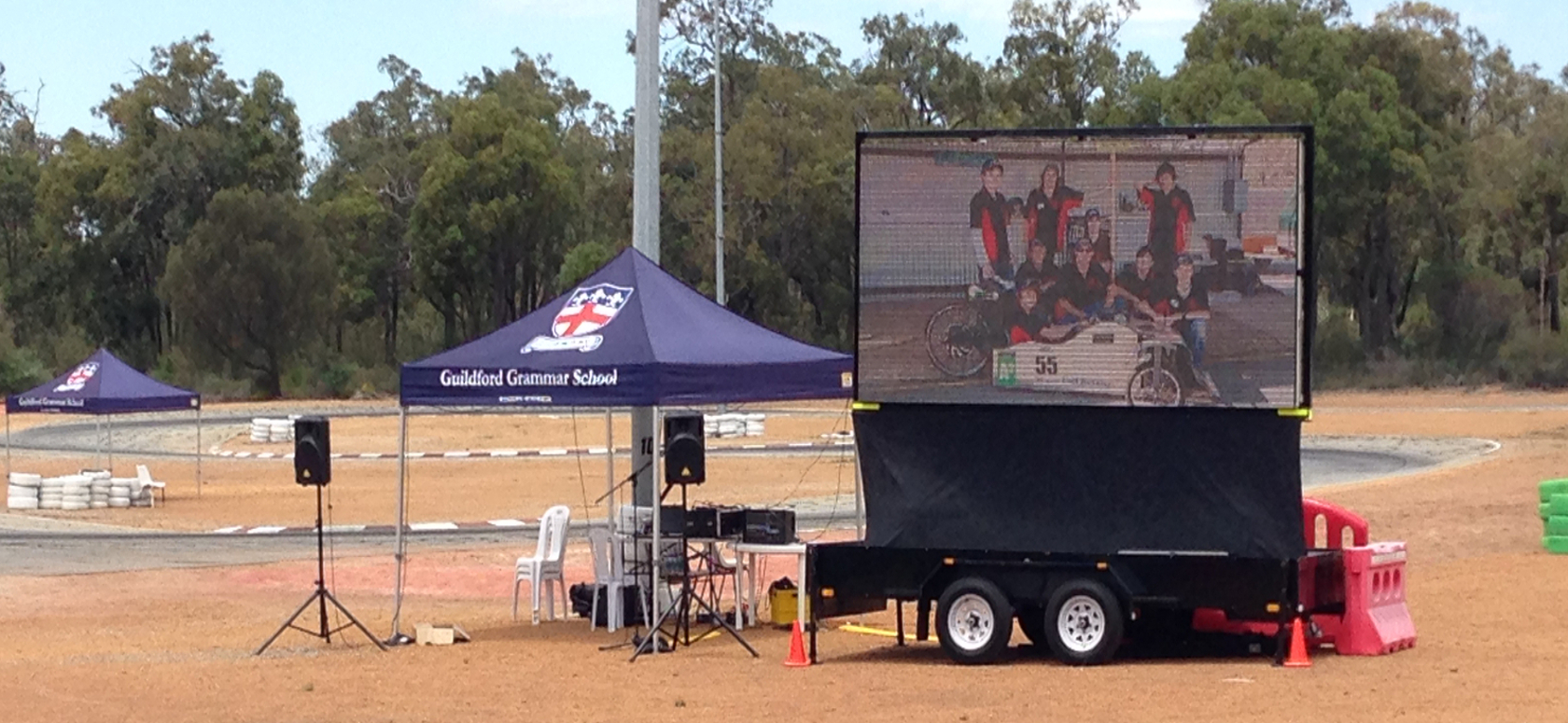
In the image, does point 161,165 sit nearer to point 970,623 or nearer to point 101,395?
point 101,395

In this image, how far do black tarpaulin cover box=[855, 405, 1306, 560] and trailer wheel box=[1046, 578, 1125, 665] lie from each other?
1.11ft

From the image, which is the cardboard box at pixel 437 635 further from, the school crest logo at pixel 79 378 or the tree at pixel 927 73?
the tree at pixel 927 73

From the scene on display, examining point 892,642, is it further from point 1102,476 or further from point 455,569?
point 455,569

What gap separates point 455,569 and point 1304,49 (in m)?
53.0

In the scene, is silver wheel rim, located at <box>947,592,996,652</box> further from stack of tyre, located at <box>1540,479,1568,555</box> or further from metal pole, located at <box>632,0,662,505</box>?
stack of tyre, located at <box>1540,479,1568,555</box>

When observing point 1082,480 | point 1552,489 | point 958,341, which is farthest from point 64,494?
point 1082,480

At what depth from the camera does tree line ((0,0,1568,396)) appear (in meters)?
70.7

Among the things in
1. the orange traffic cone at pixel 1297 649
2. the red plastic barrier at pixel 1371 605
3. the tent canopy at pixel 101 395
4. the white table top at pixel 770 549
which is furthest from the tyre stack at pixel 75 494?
the orange traffic cone at pixel 1297 649

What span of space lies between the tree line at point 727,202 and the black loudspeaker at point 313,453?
54.0m

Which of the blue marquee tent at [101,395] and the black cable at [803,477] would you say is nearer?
the black cable at [803,477]

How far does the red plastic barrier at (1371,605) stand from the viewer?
46.5 ft

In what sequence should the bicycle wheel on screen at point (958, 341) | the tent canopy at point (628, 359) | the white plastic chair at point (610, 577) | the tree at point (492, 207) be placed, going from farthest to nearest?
the tree at point (492, 207)
the white plastic chair at point (610, 577)
the tent canopy at point (628, 359)
the bicycle wheel on screen at point (958, 341)

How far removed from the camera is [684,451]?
14914 mm

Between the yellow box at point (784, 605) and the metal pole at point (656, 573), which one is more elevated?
the metal pole at point (656, 573)
